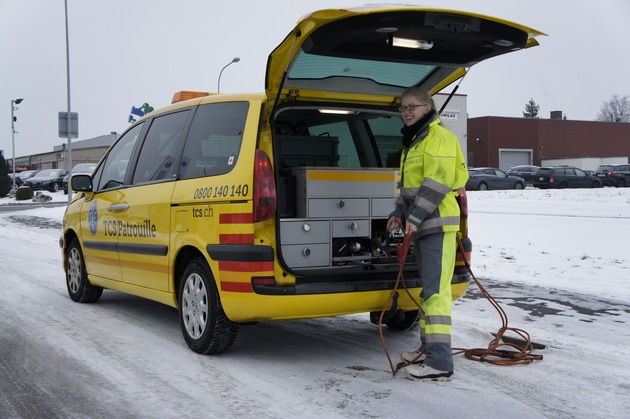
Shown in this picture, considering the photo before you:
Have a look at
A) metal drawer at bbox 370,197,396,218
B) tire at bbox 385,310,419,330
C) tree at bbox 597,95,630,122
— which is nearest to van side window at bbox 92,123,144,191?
metal drawer at bbox 370,197,396,218

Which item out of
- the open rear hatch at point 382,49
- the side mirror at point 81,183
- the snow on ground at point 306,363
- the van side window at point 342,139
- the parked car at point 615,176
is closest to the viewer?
the snow on ground at point 306,363

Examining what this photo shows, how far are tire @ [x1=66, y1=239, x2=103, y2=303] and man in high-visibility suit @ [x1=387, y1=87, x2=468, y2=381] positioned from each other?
13.1 feet

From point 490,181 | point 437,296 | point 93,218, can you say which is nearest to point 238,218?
point 437,296

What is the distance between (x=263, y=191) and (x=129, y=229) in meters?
1.97

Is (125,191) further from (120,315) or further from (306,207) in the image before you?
(306,207)

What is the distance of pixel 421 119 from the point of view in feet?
15.6

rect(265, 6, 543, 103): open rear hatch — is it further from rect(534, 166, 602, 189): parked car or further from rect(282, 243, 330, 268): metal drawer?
rect(534, 166, 602, 189): parked car

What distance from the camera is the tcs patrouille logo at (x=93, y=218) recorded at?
696 cm

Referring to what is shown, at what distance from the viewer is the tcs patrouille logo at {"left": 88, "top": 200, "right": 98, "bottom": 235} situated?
6.96 m

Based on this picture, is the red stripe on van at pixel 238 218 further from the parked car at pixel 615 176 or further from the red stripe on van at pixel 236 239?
the parked car at pixel 615 176

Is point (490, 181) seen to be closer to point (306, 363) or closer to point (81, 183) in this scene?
point (81, 183)

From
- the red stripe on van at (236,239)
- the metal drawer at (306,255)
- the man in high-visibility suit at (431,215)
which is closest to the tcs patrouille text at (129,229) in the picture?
the red stripe on van at (236,239)

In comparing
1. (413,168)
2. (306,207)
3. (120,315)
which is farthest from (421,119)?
(120,315)

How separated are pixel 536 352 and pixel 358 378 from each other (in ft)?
5.08
